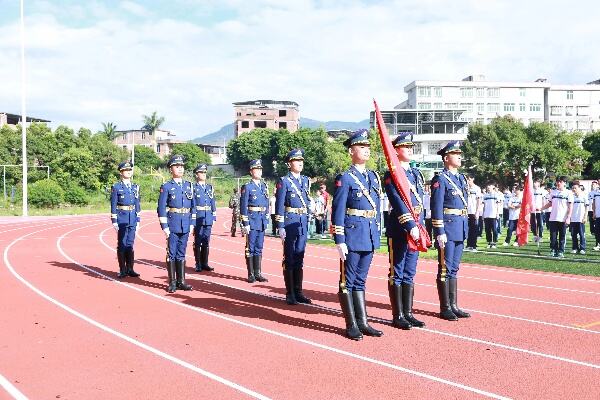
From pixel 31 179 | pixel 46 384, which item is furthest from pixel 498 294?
pixel 31 179

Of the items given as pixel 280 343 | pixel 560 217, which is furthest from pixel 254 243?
pixel 560 217

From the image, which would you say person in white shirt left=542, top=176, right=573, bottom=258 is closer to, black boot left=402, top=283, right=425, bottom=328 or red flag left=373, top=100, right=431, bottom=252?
black boot left=402, top=283, right=425, bottom=328

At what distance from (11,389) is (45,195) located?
41999 mm

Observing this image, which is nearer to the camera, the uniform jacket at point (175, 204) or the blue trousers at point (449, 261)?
the blue trousers at point (449, 261)

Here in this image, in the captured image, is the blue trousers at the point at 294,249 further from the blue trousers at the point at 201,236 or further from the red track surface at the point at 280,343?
the blue trousers at the point at 201,236

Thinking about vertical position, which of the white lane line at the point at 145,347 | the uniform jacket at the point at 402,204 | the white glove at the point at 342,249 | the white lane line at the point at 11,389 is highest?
the uniform jacket at the point at 402,204

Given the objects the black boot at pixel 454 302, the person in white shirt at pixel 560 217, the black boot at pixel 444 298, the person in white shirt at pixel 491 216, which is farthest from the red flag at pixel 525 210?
the black boot at pixel 444 298

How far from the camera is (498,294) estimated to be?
912 centimetres

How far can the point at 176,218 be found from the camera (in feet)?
32.1

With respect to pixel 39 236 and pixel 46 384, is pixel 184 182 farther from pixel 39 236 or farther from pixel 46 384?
pixel 39 236

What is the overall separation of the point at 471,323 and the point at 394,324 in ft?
3.03

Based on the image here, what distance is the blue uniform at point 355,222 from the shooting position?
21.0 ft

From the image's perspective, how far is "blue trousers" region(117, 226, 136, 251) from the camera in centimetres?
1131

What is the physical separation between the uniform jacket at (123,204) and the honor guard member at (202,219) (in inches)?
48.7
